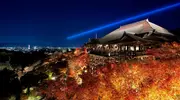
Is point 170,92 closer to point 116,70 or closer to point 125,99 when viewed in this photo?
point 125,99

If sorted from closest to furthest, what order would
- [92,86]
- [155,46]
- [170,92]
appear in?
[170,92] < [92,86] < [155,46]

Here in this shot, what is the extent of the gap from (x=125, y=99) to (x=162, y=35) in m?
12.4

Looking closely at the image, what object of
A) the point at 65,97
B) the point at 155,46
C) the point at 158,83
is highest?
the point at 155,46

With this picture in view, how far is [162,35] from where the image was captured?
24188 millimetres

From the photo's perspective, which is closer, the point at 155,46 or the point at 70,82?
the point at 70,82

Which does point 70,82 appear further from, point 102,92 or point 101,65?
point 102,92

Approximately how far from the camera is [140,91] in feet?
45.5

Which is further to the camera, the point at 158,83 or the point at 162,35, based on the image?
the point at 162,35

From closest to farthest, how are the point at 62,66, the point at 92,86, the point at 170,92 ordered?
the point at 170,92
the point at 92,86
the point at 62,66

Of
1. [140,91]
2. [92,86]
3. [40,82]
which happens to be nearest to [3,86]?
[40,82]

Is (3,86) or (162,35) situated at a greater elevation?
(162,35)

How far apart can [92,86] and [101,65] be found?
5.23 meters

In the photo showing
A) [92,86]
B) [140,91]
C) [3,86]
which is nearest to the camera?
Answer: [140,91]

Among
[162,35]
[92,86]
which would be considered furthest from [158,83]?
[162,35]
